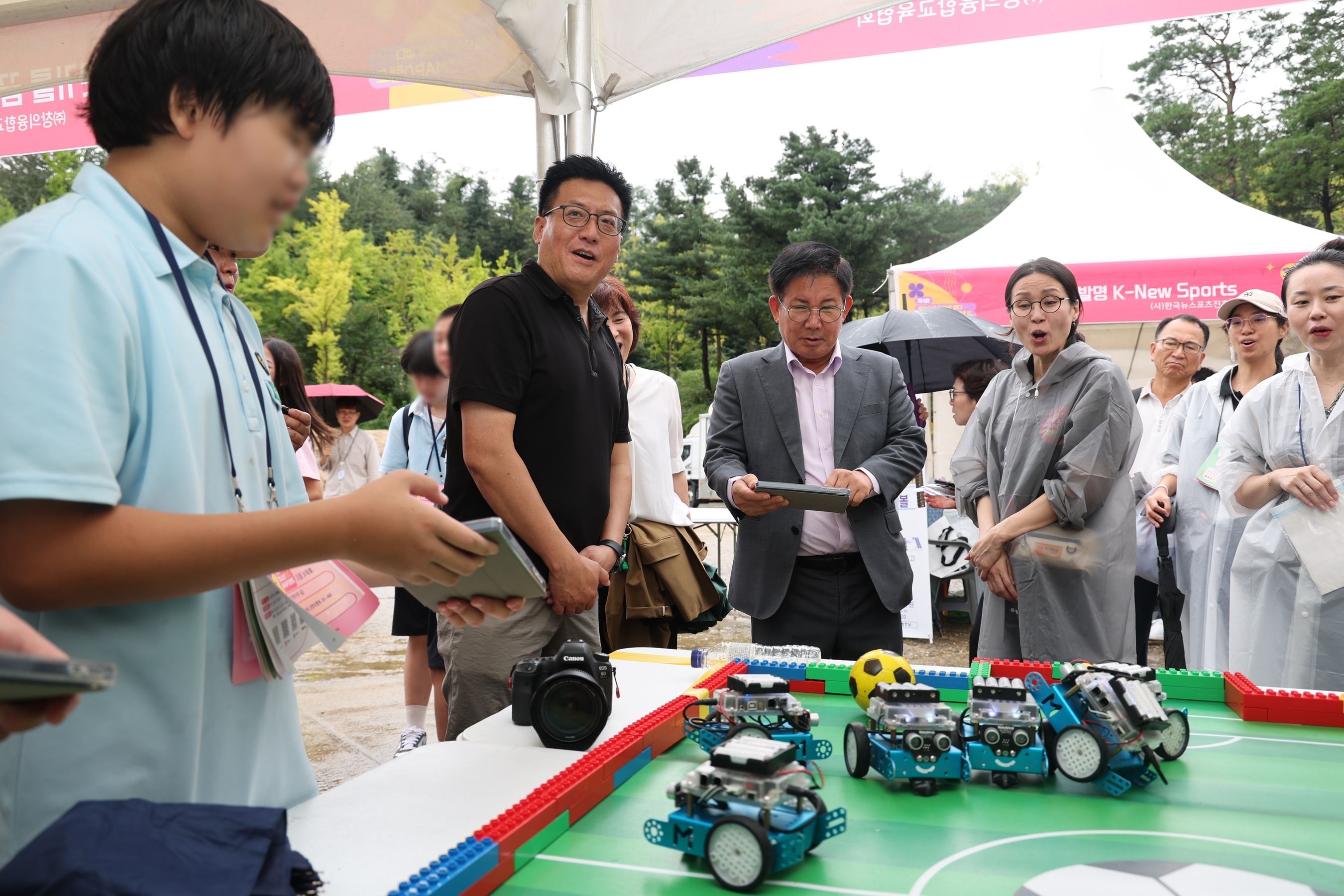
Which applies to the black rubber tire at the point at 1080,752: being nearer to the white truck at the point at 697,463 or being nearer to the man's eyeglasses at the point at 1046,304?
the man's eyeglasses at the point at 1046,304

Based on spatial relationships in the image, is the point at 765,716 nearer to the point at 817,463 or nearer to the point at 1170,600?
the point at 817,463

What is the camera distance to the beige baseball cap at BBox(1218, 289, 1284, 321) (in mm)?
3576

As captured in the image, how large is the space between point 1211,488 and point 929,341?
3.99 meters

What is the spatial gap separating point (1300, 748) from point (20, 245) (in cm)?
195

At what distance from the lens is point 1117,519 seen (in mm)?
2699

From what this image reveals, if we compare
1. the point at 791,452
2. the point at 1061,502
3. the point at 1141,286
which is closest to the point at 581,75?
the point at 791,452

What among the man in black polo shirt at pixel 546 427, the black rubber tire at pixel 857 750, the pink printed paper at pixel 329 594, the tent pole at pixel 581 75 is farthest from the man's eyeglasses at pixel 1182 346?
the pink printed paper at pixel 329 594

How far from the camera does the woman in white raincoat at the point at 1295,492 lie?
2.47 meters

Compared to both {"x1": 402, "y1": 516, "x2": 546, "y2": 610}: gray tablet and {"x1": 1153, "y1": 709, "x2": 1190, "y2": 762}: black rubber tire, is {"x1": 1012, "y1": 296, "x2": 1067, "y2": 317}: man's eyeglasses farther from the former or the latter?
{"x1": 402, "y1": 516, "x2": 546, "y2": 610}: gray tablet

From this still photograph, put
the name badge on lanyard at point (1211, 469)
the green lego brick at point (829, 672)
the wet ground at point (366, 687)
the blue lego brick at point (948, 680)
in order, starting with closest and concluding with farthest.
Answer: the blue lego brick at point (948, 680) → the green lego brick at point (829, 672) → the name badge on lanyard at point (1211, 469) → the wet ground at point (366, 687)

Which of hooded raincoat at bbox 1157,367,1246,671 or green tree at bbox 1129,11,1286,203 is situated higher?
green tree at bbox 1129,11,1286,203

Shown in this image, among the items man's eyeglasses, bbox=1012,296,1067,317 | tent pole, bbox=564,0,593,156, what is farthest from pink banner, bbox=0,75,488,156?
man's eyeglasses, bbox=1012,296,1067,317

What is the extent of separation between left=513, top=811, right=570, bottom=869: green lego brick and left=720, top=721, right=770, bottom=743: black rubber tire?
0.26m

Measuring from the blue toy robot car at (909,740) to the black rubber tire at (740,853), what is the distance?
38cm
